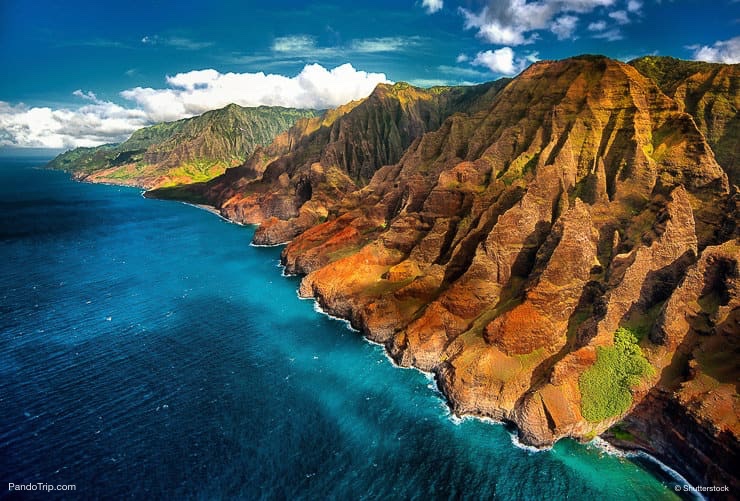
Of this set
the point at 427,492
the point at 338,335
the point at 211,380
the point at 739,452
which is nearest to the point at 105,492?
the point at 211,380

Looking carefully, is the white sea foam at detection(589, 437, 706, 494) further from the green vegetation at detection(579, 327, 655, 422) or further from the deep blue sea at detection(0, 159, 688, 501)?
the green vegetation at detection(579, 327, 655, 422)

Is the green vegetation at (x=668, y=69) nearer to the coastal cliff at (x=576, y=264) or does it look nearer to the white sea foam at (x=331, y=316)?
the coastal cliff at (x=576, y=264)

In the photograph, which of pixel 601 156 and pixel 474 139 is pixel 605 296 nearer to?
pixel 601 156

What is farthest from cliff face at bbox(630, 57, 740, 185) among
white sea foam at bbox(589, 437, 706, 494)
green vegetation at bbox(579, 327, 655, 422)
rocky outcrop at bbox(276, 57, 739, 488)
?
white sea foam at bbox(589, 437, 706, 494)

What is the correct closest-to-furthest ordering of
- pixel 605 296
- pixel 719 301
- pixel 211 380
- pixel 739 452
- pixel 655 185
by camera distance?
pixel 739 452
pixel 719 301
pixel 605 296
pixel 211 380
pixel 655 185

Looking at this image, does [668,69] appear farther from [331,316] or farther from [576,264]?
[331,316]
